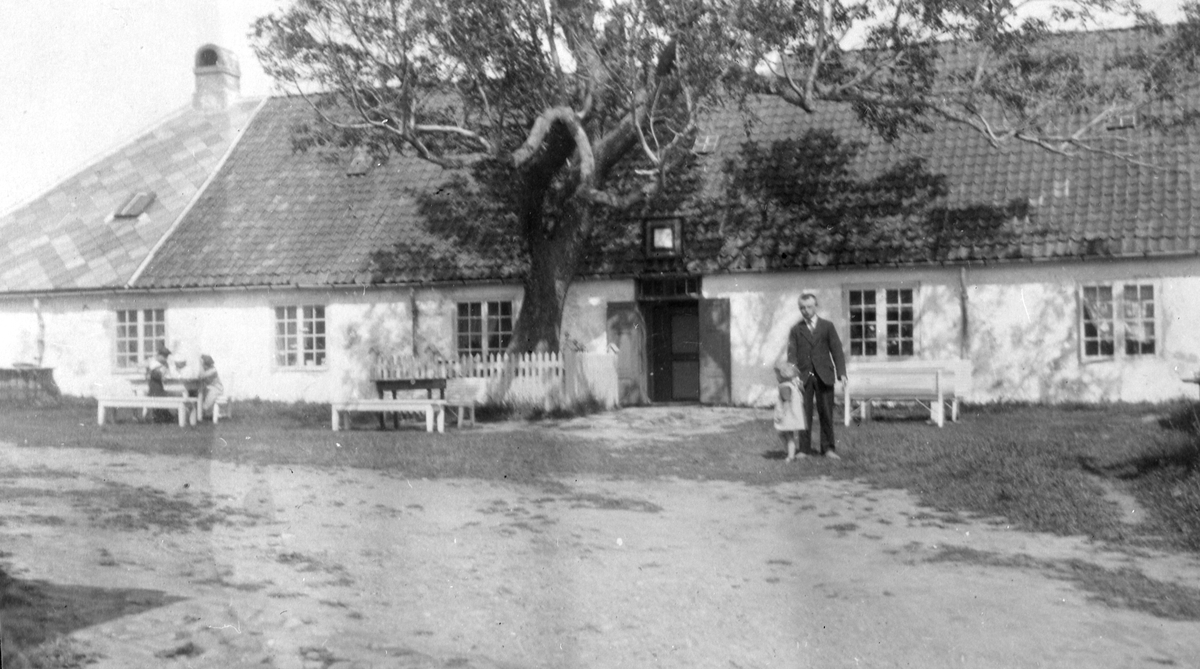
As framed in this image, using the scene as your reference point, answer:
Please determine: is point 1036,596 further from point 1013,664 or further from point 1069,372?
point 1069,372

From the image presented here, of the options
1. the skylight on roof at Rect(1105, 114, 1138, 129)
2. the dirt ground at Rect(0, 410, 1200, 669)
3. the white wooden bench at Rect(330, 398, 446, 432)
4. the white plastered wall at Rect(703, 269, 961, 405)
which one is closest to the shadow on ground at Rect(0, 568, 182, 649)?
the dirt ground at Rect(0, 410, 1200, 669)

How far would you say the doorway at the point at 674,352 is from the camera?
2242 centimetres

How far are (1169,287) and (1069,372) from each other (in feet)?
6.74

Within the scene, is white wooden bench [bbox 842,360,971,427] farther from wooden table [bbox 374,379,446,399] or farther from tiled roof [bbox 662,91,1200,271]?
wooden table [bbox 374,379,446,399]

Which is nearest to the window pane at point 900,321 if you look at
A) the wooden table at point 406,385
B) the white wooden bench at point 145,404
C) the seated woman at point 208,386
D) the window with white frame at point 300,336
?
the wooden table at point 406,385

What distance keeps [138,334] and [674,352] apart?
9787 mm

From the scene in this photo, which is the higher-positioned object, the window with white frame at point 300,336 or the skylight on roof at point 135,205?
the skylight on roof at point 135,205

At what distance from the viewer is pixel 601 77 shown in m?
17.1

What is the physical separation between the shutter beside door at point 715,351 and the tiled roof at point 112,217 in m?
8.80

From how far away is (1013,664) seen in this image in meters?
5.69

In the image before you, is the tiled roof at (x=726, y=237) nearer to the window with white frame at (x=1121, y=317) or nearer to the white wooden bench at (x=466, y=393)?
the window with white frame at (x=1121, y=317)

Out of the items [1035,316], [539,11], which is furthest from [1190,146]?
[539,11]

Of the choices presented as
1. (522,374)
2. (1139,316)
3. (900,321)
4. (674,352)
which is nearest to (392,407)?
(522,374)

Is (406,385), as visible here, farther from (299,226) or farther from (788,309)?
(788,309)
